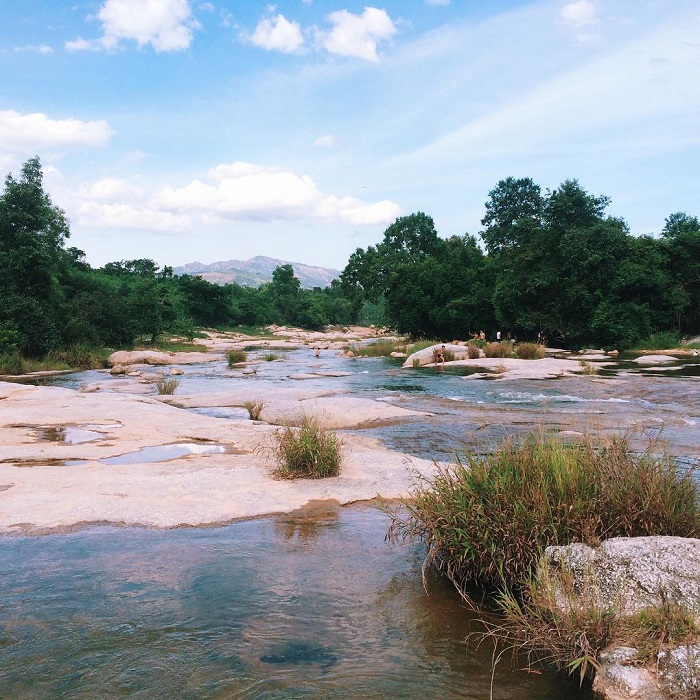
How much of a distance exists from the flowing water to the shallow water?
13mm

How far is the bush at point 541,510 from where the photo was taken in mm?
5039

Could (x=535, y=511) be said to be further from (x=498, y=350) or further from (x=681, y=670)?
(x=498, y=350)

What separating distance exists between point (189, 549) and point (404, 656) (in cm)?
276

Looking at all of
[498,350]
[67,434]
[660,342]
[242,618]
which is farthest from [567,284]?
[242,618]

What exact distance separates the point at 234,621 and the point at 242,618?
2.8 inches

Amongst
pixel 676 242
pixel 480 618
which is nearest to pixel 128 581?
pixel 480 618

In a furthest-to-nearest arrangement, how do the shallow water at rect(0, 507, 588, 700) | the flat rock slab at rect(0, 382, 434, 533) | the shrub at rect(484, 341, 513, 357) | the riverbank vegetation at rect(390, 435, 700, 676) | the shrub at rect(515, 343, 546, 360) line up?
1. the shrub at rect(484, 341, 513, 357)
2. the shrub at rect(515, 343, 546, 360)
3. the flat rock slab at rect(0, 382, 434, 533)
4. the riverbank vegetation at rect(390, 435, 700, 676)
5. the shallow water at rect(0, 507, 588, 700)

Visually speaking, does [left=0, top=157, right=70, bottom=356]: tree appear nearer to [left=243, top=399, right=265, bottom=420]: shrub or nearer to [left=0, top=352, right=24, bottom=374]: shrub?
[left=0, top=352, right=24, bottom=374]: shrub

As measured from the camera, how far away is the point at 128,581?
5414 mm

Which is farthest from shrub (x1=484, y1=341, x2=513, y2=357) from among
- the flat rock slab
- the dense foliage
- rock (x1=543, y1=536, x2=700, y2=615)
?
rock (x1=543, y1=536, x2=700, y2=615)

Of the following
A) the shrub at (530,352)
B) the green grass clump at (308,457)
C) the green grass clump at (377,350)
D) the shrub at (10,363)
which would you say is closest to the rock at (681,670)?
the green grass clump at (308,457)

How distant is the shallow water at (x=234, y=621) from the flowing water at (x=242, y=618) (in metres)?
0.01

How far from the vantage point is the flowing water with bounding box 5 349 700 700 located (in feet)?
12.9

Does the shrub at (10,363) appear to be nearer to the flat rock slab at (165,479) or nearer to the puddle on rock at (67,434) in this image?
the flat rock slab at (165,479)
